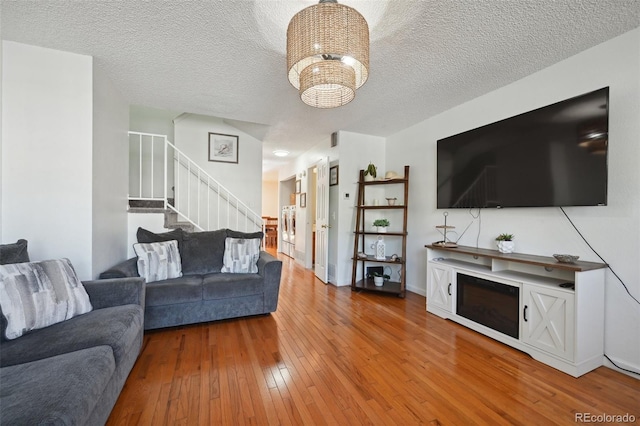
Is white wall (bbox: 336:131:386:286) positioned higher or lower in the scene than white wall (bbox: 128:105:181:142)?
lower

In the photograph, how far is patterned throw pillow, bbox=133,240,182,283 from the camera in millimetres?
2510

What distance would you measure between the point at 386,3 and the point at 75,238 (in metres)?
2.90

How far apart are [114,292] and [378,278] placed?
3048mm

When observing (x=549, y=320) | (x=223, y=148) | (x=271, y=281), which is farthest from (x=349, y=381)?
(x=223, y=148)

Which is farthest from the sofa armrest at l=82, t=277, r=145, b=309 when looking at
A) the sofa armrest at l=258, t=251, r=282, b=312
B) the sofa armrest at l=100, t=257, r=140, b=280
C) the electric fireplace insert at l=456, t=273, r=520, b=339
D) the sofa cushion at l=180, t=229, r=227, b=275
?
the electric fireplace insert at l=456, t=273, r=520, b=339

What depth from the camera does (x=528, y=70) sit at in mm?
2277

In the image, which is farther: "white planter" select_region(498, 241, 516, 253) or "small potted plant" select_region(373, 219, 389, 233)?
"small potted plant" select_region(373, 219, 389, 233)

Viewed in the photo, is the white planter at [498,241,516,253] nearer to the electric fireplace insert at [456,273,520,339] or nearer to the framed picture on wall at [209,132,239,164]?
the electric fireplace insert at [456,273,520,339]

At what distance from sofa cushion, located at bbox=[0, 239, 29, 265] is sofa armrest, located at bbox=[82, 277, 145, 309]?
36 cm

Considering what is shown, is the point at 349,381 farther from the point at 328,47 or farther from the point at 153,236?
the point at 153,236

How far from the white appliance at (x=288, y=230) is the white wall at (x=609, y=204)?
4519mm

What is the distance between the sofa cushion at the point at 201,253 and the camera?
285 centimetres

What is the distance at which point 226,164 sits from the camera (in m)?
4.36

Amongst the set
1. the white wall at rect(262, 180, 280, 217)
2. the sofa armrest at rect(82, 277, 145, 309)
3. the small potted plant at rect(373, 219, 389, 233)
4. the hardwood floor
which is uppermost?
the white wall at rect(262, 180, 280, 217)
